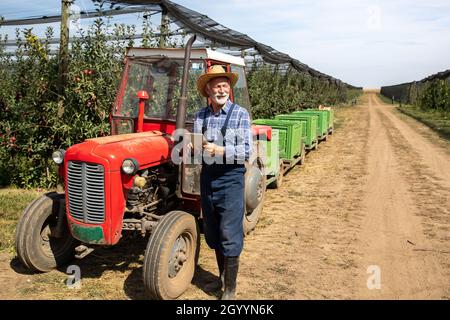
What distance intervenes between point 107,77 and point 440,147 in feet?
33.4

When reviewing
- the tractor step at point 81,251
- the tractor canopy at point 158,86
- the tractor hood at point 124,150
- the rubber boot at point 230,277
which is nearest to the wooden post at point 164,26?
the tractor canopy at point 158,86

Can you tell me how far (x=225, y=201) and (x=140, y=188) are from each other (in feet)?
2.60

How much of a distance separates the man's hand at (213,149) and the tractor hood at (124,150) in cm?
74

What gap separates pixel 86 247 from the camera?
3.64 m

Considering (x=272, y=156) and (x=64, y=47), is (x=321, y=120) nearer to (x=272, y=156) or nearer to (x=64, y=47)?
(x=272, y=156)

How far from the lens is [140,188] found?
361cm

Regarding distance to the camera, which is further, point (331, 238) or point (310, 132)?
point (310, 132)

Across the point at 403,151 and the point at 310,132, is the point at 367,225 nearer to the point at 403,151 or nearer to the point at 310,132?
the point at 310,132

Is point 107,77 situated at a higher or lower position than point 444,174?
higher

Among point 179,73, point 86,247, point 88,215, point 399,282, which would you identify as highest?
point 179,73

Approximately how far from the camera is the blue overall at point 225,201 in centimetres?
332

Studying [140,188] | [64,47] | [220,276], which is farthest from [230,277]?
[64,47]

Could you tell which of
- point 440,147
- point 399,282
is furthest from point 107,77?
point 440,147
